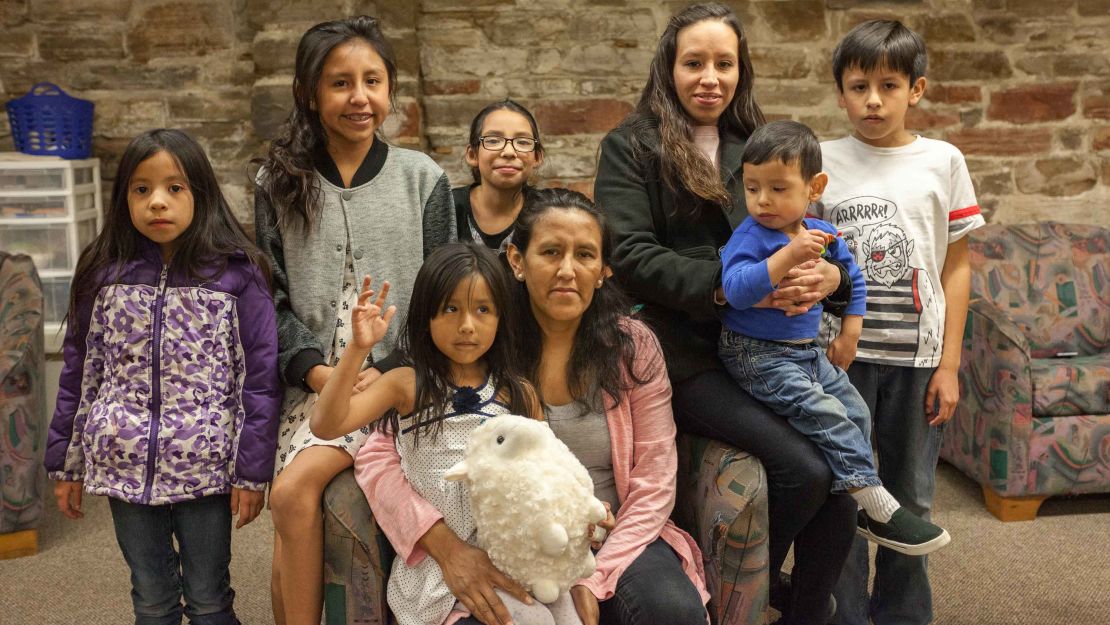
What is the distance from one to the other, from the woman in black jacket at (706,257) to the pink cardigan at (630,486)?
0.11 m

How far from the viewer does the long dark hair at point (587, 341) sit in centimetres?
185

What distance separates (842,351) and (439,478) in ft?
2.94

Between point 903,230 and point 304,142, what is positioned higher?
point 304,142

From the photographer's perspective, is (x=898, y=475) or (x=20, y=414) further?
(x=20, y=414)

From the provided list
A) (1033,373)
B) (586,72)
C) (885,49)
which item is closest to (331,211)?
(885,49)

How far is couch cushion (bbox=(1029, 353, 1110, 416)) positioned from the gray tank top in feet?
6.22

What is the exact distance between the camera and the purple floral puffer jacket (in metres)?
1.88

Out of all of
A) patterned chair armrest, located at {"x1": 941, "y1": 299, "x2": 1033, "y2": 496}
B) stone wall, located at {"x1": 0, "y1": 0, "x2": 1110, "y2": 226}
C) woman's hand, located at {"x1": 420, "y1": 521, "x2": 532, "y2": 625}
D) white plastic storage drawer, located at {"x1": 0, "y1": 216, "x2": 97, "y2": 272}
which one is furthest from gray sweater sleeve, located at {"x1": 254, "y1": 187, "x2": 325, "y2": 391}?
patterned chair armrest, located at {"x1": 941, "y1": 299, "x2": 1033, "y2": 496}

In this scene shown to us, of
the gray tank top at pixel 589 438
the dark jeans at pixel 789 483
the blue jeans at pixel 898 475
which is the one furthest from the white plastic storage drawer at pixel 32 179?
the blue jeans at pixel 898 475

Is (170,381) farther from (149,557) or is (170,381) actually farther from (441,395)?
(441,395)

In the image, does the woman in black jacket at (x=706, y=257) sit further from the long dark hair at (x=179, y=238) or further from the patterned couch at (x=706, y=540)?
the long dark hair at (x=179, y=238)

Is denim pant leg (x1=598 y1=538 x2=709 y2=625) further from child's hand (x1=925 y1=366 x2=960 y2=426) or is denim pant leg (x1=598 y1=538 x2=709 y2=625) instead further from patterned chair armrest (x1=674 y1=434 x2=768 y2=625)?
child's hand (x1=925 y1=366 x2=960 y2=426)

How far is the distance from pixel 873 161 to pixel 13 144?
350cm

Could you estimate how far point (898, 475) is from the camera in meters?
2.25
